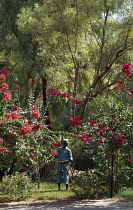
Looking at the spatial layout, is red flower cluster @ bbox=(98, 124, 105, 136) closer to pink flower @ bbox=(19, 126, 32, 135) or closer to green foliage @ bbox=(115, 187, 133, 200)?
green foliage @ bbox=(115, 187, 133, 200)

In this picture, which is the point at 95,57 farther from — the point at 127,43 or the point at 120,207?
the point at 120,207

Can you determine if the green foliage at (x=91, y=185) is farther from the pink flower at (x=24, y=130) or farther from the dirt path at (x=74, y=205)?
the pink flower at (x=24, y=130)

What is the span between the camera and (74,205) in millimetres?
6980

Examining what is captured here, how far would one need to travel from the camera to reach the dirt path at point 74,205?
6.59 metres

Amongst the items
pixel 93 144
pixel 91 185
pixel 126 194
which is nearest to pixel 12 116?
pixel 93 144

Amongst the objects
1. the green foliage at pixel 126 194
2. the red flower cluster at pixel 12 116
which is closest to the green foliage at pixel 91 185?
the green foliage at pixel 126 194

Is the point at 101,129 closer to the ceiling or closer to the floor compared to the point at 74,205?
closer to the ceiling

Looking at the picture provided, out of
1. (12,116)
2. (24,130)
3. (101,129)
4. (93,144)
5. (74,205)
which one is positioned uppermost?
(12,116)

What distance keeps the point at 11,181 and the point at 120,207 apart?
2.68m

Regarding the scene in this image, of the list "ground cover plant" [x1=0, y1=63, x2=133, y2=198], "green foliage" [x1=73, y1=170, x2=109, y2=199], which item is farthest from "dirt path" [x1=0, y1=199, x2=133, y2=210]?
"ground cover plant" [x1=0, y1=63, x2=133, y2=198]

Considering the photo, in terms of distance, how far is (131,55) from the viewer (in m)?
12.9

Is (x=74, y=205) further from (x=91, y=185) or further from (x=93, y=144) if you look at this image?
(x=93, y=144)

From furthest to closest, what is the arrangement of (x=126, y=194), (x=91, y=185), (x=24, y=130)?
(x=91, y=185) < (x=126, y=194) < (x=24, y=130)

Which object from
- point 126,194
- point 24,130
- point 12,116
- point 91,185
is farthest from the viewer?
point 91,185
